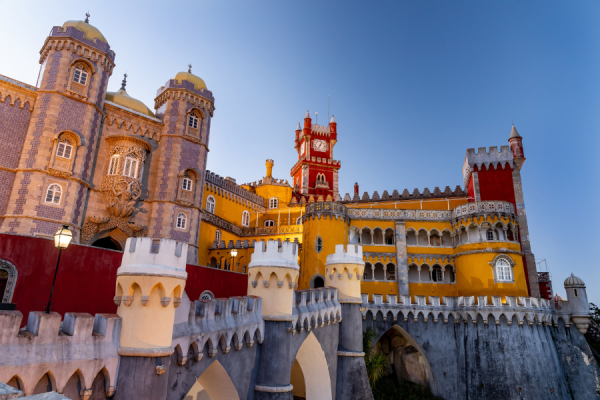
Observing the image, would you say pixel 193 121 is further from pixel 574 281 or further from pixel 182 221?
pixel 574 281

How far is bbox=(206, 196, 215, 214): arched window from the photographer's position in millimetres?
36281

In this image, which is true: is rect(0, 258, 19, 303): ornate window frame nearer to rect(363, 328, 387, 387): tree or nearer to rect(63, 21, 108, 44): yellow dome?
rect(63, 21, 108, 44): yellow dome

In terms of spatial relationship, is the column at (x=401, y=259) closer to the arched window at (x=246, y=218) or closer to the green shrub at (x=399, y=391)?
the green shrub at (x=399, y=391)

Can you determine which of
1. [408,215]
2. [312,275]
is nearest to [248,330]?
[312,275]

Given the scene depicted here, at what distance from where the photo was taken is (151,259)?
738 cm

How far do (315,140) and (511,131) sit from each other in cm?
3130

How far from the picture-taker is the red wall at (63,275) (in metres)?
13.2

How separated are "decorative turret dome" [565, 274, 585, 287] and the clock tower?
32450 millimetres

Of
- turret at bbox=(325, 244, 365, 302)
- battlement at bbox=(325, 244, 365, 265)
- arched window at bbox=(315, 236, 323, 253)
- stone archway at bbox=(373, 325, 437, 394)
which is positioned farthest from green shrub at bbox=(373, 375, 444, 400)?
battlement at bbox=(325, 244, 365, 265)

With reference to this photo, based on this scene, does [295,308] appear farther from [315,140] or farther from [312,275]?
[315,140]

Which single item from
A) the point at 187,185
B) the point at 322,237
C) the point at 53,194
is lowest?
the point at 322,237

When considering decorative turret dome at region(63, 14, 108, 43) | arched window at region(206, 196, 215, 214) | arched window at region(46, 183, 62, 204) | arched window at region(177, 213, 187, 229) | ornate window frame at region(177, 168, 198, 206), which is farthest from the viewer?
arched window at region(206, 196, 215, 214)

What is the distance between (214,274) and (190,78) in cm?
1661

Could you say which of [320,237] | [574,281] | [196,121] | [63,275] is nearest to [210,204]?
[196,121]
